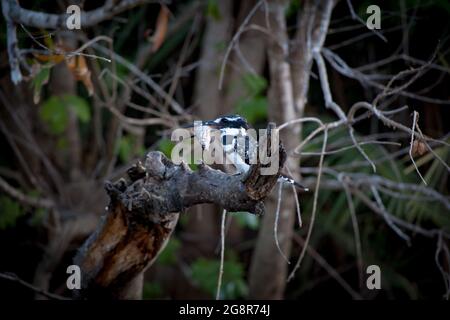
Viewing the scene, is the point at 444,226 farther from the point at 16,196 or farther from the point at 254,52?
the point at 16,196

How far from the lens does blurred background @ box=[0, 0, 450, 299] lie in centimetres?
427

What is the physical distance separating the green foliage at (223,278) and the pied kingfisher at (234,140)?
6.73 feet

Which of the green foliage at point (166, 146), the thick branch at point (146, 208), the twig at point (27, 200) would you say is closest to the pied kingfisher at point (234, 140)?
the thick branch at point (146, 208)

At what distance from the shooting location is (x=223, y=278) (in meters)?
5.29

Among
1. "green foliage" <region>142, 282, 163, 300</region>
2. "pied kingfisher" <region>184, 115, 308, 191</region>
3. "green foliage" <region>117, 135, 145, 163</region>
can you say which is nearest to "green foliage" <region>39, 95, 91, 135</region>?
"green foliage" <region>117, 135, 145, 163</region>

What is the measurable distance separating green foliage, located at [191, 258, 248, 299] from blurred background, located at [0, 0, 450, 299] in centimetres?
1

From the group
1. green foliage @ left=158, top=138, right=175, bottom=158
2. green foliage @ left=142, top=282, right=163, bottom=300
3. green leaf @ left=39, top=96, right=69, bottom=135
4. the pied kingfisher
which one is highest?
green leaf @ left=39, top=96, right=69, bottom=135

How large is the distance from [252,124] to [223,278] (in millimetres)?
1570

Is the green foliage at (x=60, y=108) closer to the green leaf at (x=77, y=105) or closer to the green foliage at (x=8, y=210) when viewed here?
the green leaf at (x=77, y=105)

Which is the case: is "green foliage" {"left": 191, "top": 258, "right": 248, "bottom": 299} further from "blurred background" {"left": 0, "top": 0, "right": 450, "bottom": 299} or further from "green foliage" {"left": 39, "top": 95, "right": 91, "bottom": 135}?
"green foliage" {"left": 39, "top": 95, "right": 91, "bottom": 135}

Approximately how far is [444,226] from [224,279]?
1.98 m

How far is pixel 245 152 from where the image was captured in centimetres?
305

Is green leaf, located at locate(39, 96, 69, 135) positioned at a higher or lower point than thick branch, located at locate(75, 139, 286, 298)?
higher

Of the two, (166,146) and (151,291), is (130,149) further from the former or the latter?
(151,291)
